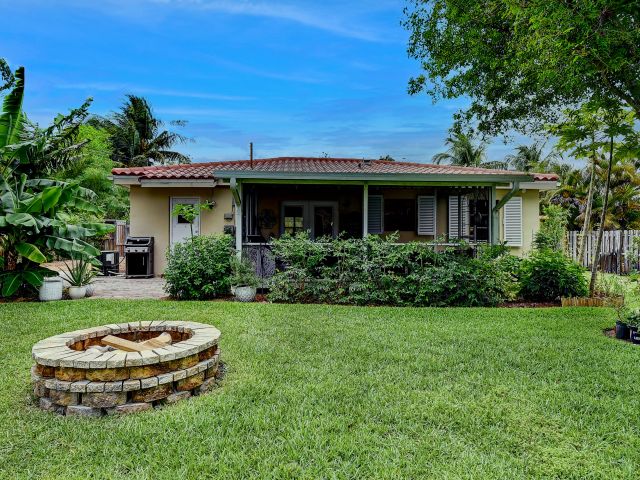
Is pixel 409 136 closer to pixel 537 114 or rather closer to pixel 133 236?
pixel 537 114

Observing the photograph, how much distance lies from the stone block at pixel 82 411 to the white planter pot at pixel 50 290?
6593mm

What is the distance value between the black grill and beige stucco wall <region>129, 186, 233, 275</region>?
41cm

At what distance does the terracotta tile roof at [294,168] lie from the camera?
12.0 m

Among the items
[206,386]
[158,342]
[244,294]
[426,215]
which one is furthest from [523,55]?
[426,215]

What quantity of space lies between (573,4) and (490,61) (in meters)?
2.89

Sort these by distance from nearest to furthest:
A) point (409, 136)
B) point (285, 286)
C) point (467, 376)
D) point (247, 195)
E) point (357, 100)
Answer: point (467, 376)
point (285, 286)
point (247, 195)
point (357, 100)
point (409, 136)

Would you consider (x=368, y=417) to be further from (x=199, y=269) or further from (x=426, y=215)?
(x=426, y=215)

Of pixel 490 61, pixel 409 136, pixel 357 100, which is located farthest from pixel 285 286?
pixel 409 136

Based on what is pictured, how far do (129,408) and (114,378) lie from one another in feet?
0.93

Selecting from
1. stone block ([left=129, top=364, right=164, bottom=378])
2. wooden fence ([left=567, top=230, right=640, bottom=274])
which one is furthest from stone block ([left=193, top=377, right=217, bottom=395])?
wooden fence ([left=567, top=230, right=640, bottom=274])

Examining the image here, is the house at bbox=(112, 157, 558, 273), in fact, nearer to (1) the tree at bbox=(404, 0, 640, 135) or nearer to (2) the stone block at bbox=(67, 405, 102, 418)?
(1) the tree at bbox=(404, 0, 640, 135)

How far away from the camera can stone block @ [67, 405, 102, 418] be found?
3.39m

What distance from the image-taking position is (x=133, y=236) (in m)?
13.2

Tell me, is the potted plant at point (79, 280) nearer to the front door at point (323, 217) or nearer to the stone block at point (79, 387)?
the stone block at point (79, 387)
